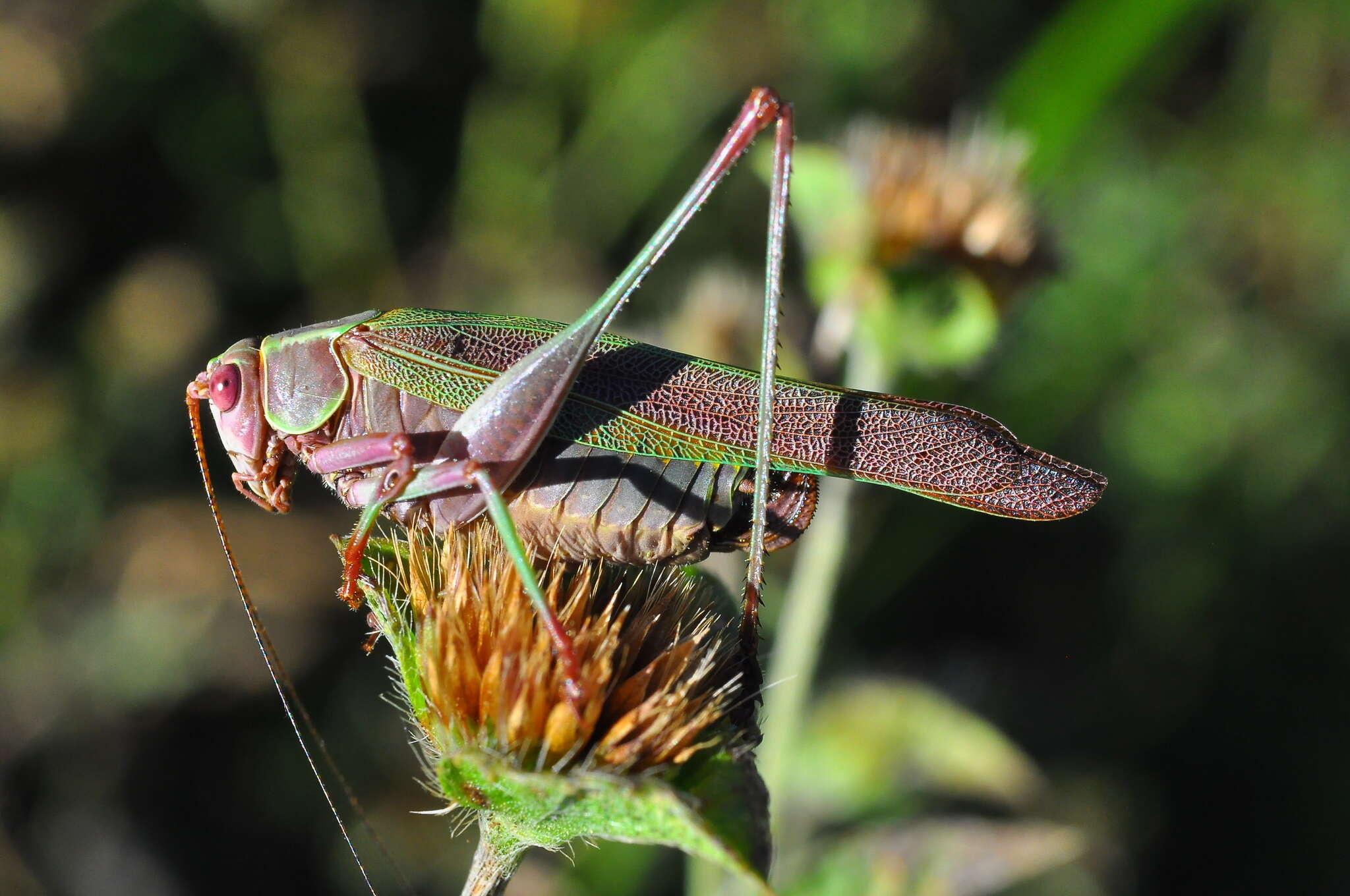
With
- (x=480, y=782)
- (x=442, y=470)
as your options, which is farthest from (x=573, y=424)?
(x=480, y=782)

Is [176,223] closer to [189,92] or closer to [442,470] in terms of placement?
[189,92]

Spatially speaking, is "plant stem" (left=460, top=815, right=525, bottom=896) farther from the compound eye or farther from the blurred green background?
the blurred green background

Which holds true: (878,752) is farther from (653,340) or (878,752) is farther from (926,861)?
(653,340)

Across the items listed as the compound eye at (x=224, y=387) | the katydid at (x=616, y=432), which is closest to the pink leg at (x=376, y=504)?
the katydid at (x=616, y=432)

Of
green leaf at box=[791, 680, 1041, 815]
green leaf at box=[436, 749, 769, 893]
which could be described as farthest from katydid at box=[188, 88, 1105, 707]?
green leaf at box=[791, 680, 1041, 815]

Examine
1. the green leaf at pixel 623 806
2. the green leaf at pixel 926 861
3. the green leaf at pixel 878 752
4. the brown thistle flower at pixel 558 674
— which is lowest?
the green leaf at pixel 926 861

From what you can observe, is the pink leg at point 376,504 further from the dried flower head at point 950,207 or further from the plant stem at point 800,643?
the dried flower head at point 950,207
